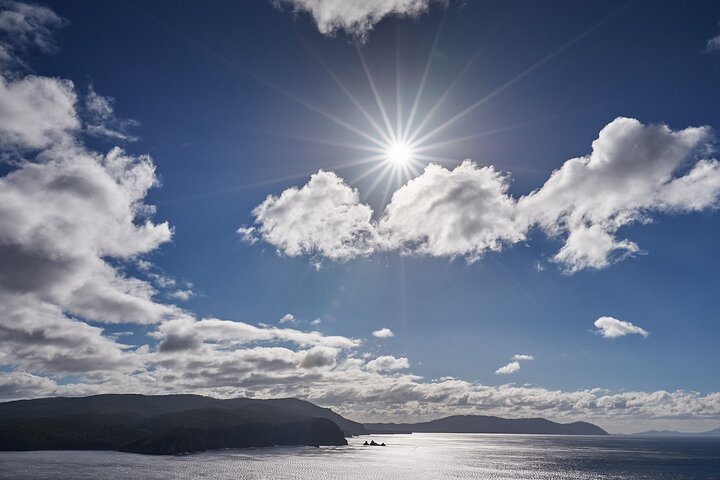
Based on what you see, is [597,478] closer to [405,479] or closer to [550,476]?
[550,476]

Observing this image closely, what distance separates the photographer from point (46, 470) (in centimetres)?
17238

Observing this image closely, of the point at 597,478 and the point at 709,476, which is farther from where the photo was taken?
the point at 709,476

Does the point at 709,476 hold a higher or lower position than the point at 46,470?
lower

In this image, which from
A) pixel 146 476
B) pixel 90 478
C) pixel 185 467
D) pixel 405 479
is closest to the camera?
pixel 90 478

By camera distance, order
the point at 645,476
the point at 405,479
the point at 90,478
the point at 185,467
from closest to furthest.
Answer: the point at 90,478
the point at 405,479
the point at 645,476
the point at 185,467

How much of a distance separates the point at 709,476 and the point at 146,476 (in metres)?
221

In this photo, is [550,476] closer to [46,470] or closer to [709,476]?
[709,476]

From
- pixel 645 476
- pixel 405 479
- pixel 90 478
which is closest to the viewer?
pixel 90 478

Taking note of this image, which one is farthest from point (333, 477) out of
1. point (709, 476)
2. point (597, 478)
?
point (709, 476)

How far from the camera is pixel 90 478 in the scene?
15162 centimetres

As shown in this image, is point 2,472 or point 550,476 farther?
point 550,476

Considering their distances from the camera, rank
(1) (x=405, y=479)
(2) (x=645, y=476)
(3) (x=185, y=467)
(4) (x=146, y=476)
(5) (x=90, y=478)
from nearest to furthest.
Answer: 1. (5) (x=90, y=478)
2. (4) (x=146, y=476)
3. (1) (x=405, y=479)
4. (2) (x=645, y=476)
5. (3) (x=185, y=467)

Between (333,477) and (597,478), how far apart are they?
334ft

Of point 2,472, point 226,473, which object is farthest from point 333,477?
point 2,472
